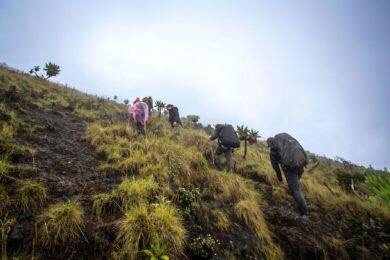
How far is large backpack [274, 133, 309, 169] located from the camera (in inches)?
241

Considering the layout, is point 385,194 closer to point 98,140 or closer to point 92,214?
point 92,214

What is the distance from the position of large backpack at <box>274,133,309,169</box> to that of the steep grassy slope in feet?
4.27

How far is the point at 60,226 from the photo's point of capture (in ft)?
11.0

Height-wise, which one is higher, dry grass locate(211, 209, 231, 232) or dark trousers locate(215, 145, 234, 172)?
dark trousers locate(215, 145, 234, 172)

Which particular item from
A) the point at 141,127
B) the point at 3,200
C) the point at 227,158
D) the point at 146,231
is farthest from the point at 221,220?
the point at 141,127

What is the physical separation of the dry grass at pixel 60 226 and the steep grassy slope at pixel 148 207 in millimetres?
14

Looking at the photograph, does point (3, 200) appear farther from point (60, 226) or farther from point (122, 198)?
point (122, 198)

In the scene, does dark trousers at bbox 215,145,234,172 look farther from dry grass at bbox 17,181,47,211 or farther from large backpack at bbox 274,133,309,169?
dry grass at bbox 17,181,47,211

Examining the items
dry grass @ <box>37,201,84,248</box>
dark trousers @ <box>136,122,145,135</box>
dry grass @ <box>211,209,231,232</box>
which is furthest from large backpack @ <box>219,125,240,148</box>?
dry grass @ <box>37,201,84,248</box>

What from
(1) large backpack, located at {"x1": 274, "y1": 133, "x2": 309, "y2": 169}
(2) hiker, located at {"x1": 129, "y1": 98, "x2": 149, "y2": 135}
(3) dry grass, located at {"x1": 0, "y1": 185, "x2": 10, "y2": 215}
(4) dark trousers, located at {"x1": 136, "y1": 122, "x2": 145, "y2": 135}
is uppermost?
(2) hiker, located at {"x1": 129, "y1": 98, "x2": 149, "y2": 135}

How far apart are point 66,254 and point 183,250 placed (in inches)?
68.9

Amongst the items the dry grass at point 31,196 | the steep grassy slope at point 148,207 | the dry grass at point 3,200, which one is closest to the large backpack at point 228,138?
the steep grassy slope at point 148,207

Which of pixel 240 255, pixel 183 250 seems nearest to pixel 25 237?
pixel 183 250

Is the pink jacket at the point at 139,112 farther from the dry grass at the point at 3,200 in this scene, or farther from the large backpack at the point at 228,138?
the dry grass at the point at 3,200
